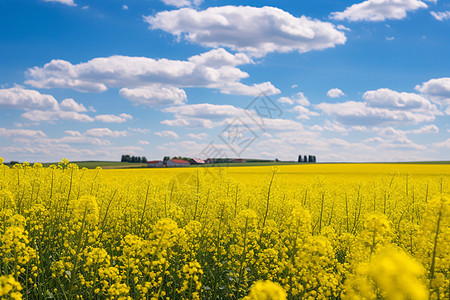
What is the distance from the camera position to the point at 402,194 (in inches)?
493

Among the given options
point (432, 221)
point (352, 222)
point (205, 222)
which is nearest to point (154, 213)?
point (205, 222)

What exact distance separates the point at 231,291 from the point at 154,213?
4.08m

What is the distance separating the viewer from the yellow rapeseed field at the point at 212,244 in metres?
4.24

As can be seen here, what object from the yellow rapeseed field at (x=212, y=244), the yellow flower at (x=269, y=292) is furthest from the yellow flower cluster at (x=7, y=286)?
the yellow flower at (x=269, y=292)

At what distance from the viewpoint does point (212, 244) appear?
7449 millimetres

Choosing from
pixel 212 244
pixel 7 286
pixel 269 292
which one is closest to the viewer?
pixel 269 292

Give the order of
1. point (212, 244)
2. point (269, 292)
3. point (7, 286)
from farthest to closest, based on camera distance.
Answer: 1. point (212, 244)
2. point (7, 286)
3. point (269, 292)

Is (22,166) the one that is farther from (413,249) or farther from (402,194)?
(402,194)

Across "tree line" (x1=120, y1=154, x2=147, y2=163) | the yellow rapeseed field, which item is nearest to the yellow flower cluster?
the yellow rapeseed field

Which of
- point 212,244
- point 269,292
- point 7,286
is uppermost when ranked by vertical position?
point 269,292

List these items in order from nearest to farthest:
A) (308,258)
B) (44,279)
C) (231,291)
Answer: (308,258) < (231,291) < (44,279)

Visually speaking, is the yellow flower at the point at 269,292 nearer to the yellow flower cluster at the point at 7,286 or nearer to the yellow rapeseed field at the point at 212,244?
the yellow rapeseed field at the point at 212,244

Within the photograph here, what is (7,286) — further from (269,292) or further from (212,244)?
(212,244)

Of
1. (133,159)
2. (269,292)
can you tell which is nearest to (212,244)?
(269,292)
